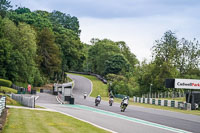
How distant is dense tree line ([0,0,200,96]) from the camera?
73062 millimetres

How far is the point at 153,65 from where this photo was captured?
251 ft

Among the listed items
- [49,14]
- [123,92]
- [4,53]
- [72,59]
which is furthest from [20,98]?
[49,14]

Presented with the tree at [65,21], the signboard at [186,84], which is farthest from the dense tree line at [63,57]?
the signboard at [186,84]

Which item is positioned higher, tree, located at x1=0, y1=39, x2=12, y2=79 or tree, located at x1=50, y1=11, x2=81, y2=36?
tree, located at x1=50, y1=11, x2=81, y2=36

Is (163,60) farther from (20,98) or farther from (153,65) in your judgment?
(20,98)

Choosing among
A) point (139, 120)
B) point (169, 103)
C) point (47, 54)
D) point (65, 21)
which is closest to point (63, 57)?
point (47, 54)

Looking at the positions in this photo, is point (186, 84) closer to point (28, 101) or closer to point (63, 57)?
point (28, 101)

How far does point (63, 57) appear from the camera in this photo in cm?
9944

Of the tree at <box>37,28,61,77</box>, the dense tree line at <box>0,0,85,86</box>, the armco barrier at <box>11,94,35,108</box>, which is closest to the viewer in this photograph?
the armco barrier at <box>11,94,35,108</box>

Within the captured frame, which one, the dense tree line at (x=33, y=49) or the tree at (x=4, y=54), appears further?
the dense tree line at (x=33, y=49)

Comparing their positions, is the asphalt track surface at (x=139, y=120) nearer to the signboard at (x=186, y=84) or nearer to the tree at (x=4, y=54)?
the signboard at (x=186, y=84)

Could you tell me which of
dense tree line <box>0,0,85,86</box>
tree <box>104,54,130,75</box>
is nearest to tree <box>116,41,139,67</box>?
tree <box>104,54,130,75</box>

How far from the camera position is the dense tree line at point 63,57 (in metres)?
73.1

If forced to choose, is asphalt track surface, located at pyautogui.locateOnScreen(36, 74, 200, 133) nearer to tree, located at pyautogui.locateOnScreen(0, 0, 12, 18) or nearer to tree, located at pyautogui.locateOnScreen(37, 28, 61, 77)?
tree, located at pyautogui.locateOnScreen(37, 28, 61, 77)
